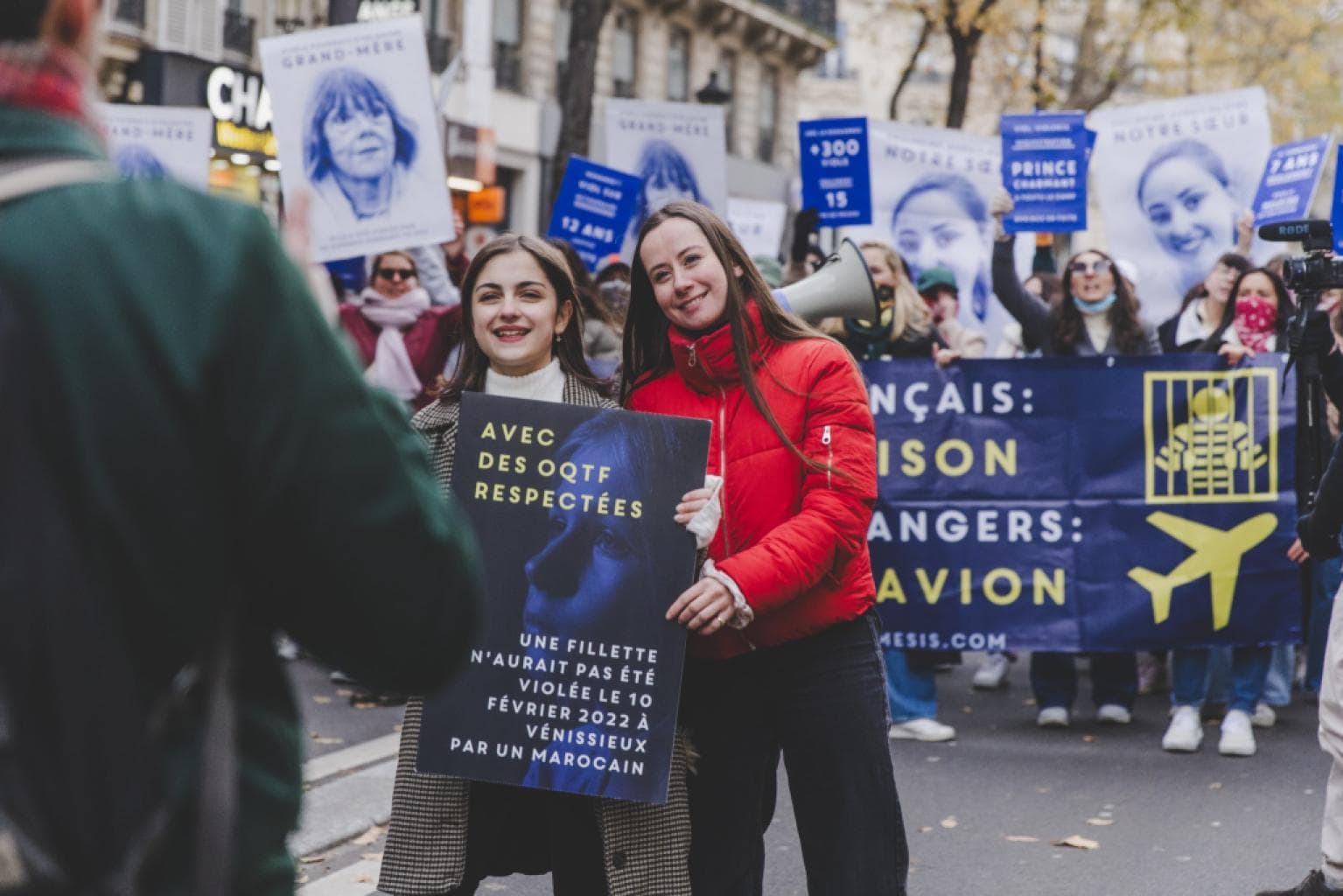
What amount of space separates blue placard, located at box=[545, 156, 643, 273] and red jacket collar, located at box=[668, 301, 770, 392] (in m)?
8.59

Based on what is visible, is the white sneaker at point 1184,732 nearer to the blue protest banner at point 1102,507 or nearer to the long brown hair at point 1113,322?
the blue protest banner at point 1102,507

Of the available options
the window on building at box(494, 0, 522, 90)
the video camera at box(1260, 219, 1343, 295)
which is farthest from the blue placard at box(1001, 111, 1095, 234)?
the window on building at box(494, 0, 522, 90)

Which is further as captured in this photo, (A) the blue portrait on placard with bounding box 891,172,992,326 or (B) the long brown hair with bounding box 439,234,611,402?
(A) the blue portrait on placard with bounding box 891,172,992,326

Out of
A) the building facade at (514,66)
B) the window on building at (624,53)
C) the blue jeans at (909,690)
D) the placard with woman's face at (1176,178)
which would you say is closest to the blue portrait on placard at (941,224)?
the placard with woman's face at (1176,178)

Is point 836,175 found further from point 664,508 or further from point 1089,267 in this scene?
point 664,508

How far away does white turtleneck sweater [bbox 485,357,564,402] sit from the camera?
13.5 feet

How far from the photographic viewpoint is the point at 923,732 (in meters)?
8.32

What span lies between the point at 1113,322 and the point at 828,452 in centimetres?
546

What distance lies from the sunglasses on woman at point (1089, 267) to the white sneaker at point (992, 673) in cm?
211

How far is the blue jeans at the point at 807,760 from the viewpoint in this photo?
149 inches

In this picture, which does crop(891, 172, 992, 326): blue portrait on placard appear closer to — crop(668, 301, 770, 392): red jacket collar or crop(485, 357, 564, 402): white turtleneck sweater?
crop(485, 357, 564, 402): white turtleneck sweater

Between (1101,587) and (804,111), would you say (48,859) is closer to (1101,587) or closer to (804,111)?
(1101,587)

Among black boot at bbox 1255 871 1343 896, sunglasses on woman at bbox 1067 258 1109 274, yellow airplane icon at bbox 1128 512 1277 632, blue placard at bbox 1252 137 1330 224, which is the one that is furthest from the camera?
blue placard at bbox 1252 137 1330 224

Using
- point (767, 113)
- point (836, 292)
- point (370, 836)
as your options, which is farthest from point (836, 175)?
point (767, 113)
